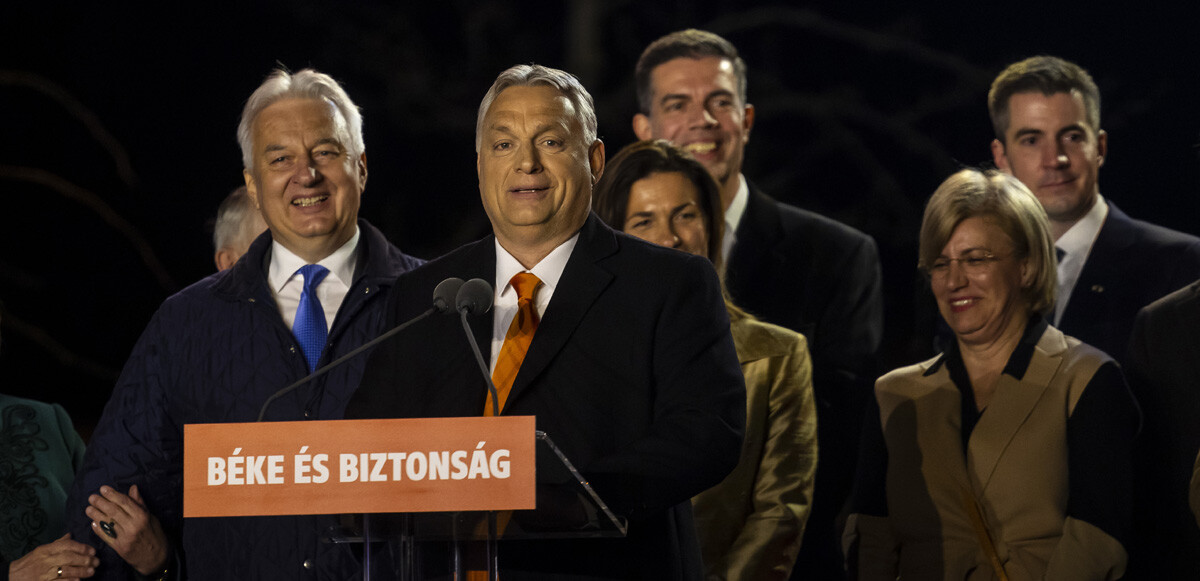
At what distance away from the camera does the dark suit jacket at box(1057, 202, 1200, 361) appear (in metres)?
3.50

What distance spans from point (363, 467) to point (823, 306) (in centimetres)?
233

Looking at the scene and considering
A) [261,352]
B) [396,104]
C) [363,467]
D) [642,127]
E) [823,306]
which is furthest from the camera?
[396,104]

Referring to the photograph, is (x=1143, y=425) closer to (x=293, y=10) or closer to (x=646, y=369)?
(x=646, y=369)

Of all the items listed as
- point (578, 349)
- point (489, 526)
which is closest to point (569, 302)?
point (578, 349)

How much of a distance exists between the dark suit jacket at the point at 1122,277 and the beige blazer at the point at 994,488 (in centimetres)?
24

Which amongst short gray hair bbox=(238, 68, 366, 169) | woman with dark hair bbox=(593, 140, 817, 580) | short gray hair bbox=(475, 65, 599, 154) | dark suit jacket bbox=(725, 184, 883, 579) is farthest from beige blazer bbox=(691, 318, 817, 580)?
short gray hair bbox=(238, 68, 366, 169)

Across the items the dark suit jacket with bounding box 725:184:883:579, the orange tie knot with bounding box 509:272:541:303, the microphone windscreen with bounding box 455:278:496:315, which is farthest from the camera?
the dark suit jacket with bounding box 725:184:883:579

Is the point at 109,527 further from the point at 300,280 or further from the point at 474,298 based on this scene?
the point at 474,298

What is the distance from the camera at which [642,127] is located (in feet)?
13.4

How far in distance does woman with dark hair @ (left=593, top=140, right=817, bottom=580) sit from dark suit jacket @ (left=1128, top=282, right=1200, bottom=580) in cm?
86

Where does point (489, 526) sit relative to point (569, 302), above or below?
below

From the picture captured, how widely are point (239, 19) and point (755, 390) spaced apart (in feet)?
8.47

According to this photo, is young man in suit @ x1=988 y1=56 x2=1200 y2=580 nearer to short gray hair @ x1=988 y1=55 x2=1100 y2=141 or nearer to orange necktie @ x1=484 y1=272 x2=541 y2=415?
short gray hair @ x1=988 y1=55 x2=1100 y2=141

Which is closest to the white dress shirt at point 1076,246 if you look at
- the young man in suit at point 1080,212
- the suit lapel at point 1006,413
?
the young man in suit at point 1080,212
